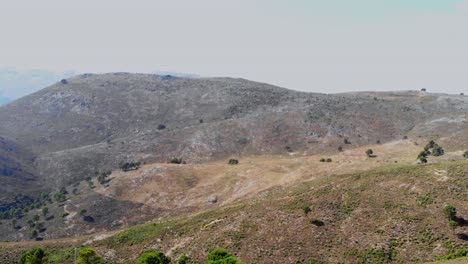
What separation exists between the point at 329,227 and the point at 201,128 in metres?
100

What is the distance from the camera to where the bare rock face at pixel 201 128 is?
128750 mm

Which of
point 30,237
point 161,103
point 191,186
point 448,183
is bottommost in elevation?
point 30,237

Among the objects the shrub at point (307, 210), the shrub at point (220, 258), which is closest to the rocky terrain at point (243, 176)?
the shrub at point (307, 210)

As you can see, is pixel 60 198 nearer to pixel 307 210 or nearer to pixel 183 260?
pixel 183 260

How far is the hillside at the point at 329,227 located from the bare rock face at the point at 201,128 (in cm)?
5931

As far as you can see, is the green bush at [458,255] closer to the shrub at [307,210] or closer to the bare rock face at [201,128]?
the shrub at [307,210]

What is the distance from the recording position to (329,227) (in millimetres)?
53812

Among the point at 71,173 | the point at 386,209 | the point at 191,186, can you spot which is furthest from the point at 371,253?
the point at 71,173

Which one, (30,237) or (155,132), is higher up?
(155,132)

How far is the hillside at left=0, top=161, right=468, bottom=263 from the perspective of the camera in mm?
47875

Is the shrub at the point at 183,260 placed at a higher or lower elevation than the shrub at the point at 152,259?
lower

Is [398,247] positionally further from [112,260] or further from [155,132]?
[155,132]

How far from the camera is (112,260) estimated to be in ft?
187

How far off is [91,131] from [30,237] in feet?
322
